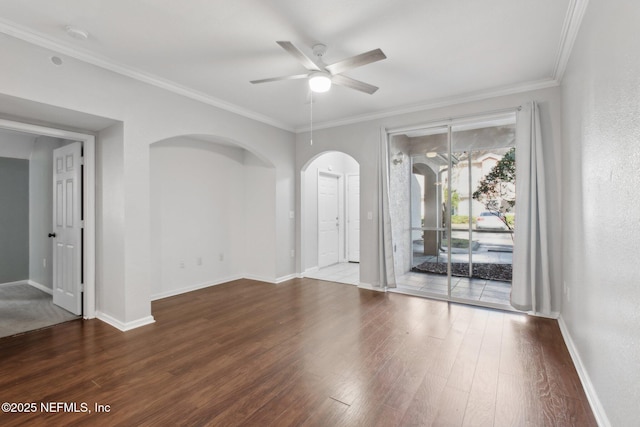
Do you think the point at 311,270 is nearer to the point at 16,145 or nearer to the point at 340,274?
the point at 340,274

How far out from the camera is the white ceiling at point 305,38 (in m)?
2.26

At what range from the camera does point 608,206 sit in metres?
1.76

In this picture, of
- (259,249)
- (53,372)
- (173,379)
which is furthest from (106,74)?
(259,249)

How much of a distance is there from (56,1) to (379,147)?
3.87m

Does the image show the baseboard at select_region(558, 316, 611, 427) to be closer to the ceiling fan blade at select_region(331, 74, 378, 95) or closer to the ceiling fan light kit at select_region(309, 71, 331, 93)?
the ceiling fan blade at select_region(331, 74, 378, 95)

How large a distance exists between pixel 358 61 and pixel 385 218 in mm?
2664

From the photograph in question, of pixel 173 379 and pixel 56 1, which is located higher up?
pixel 56 1

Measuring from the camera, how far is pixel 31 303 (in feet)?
13.7

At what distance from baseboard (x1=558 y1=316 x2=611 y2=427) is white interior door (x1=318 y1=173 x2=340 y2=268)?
4.40 metres

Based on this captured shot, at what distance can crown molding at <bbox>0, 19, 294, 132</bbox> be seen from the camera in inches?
98.0

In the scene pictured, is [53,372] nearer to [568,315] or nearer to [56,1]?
[56,1]

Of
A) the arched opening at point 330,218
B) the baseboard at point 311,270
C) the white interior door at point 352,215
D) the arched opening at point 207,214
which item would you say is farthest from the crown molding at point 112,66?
the white interior door at point 352,215

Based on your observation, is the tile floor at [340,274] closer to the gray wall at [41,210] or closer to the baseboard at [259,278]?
the baseboard at [259,278]

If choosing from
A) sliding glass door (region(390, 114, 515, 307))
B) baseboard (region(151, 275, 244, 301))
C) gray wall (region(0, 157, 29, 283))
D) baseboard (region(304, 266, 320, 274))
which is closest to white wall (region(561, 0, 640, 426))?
sliding glass door (region(390, 114, 515, 307))
